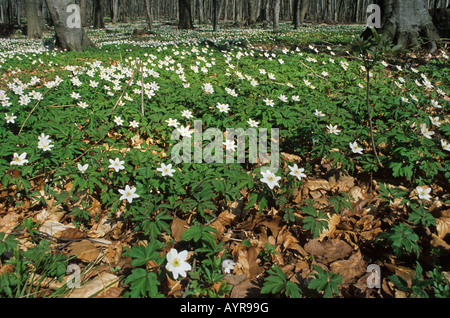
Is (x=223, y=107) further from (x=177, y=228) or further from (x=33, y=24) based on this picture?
(x=33, y=24)

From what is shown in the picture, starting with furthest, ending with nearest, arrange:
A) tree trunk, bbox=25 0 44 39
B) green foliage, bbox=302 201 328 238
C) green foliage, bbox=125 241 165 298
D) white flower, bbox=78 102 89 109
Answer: tree trunk, bbox=25 0 44 39
white flower, bbox=78 102 89 109
green foliage, bbox=302 201 328 238
green foliage, bbox=125 241 165 298

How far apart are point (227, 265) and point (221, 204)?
2.45 feet

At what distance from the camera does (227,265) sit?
74.8 inches

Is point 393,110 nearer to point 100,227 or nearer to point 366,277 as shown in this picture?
point 366,277

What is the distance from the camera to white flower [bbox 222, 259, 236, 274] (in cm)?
187

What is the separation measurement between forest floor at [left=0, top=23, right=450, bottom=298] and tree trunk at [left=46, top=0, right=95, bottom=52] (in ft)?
23.5

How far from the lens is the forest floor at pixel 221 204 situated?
1.81m

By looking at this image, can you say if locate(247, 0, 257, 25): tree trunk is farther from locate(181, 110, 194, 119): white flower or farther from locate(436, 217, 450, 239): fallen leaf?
locate(436, 217, 450, 239): fallen leaf

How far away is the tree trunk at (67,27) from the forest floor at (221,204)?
7163mm

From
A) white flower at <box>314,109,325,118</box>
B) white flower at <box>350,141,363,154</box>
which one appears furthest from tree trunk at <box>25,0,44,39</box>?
white flower at <box>350,141,363,154</box>

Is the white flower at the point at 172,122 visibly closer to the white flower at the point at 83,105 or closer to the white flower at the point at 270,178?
the white flower at the point at 83,105

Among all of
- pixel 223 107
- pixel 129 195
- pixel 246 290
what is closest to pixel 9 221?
pixel 129 195

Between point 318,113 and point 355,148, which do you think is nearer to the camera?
point 355,148

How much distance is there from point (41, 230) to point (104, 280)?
97 centimetres
